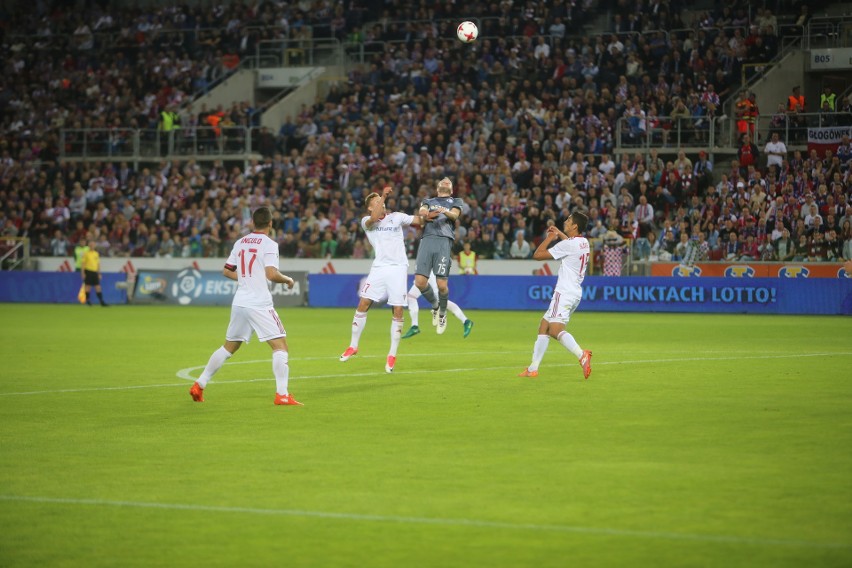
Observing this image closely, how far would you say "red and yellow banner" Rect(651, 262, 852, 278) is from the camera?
3362 centimetres

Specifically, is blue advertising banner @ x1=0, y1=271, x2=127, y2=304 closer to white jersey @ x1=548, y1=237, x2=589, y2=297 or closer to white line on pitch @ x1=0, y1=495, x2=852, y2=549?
white jersey @ x1=548, y1=237, x2=589, y2=297

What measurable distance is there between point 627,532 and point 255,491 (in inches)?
111

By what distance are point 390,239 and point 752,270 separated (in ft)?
61.2

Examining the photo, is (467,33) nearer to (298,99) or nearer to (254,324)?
(298,99)

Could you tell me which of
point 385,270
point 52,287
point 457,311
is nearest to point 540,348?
point 385,270

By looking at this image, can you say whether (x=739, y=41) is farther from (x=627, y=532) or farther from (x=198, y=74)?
(x=627, y=532)

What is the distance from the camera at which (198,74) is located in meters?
50.4

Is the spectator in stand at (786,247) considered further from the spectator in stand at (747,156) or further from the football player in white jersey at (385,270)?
the football player in white jersey at (385,270)

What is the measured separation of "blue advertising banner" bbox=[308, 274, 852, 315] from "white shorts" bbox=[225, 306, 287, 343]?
22136 mm

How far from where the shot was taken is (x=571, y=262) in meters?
16.2

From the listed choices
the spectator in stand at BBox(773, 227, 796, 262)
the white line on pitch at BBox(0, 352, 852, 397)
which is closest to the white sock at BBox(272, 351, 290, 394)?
the white line on pitch at BBox(0, 352, 852, 397)

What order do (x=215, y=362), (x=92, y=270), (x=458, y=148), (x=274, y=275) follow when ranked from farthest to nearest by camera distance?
(x=458, y=148), (x=92, y=270), (x=215, y=362), (x=274, y=275)

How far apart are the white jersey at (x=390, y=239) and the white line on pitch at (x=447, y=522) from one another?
9.78 m

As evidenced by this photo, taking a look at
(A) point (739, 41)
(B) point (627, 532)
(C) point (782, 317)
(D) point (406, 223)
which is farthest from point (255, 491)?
(A) point (739, 41)
